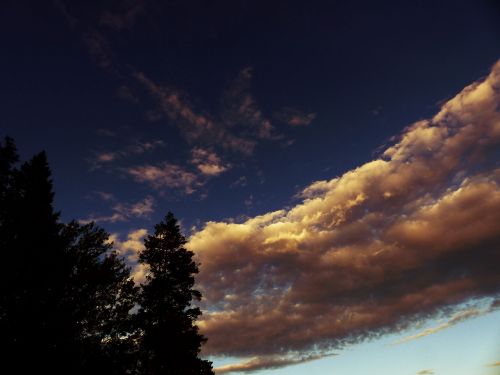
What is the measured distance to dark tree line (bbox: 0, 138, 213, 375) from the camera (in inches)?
693

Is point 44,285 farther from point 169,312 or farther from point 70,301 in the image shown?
point 169,312

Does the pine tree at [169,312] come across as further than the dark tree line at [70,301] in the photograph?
Yes

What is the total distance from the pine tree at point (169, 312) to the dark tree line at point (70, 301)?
7 cm

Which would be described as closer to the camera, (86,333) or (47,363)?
(47,363)

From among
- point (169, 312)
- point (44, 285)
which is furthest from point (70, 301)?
point (169, 312)

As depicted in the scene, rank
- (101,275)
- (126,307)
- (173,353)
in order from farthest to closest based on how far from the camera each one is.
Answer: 1. (173,353)
2. (126,307)
3. (101,275)

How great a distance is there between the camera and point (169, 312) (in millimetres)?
28766

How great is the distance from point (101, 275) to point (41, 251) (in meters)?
4.45

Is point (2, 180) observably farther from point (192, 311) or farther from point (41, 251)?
point (192, 311)

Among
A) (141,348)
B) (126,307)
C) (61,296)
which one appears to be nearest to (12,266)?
(61,296)

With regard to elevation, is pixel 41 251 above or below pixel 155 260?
below

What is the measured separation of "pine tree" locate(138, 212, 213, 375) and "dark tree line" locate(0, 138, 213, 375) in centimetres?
7

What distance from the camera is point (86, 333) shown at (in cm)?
2342

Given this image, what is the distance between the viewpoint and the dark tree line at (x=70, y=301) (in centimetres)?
1759
